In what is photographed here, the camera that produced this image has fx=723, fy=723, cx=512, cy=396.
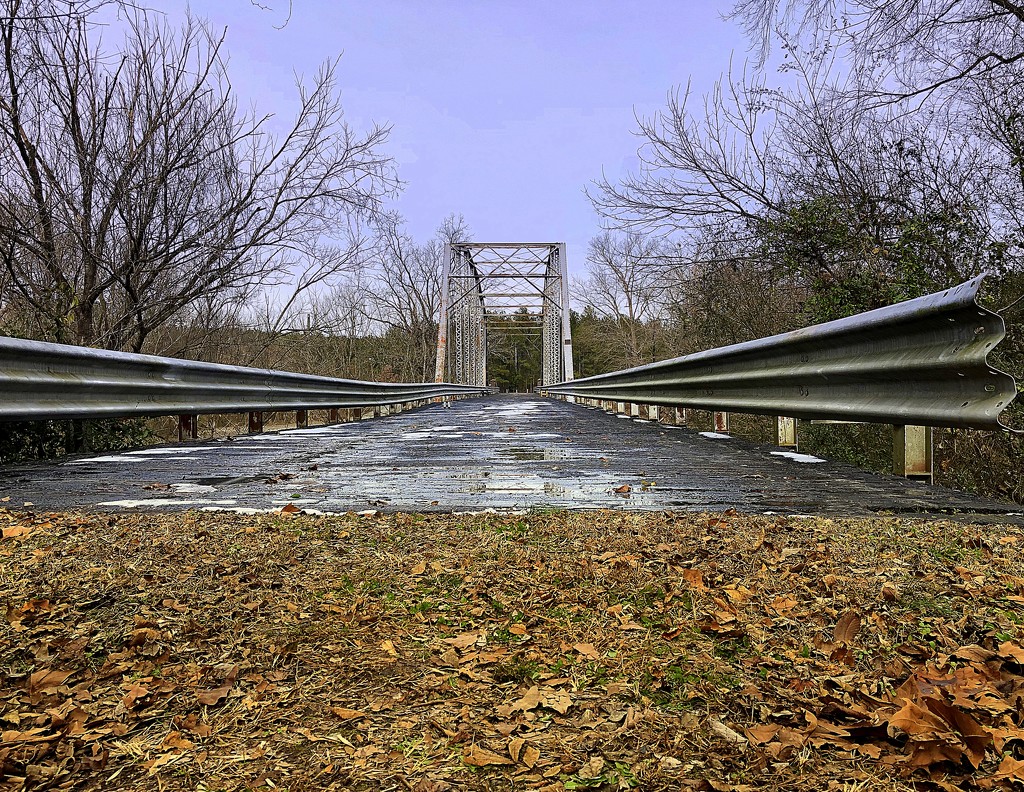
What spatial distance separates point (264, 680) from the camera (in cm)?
113

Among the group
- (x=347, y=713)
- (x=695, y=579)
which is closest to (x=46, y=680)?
(x=347, y=713)

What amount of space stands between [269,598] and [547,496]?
4.98ft

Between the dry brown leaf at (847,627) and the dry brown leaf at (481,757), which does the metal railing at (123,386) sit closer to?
the dry brown leaf at (481,757)

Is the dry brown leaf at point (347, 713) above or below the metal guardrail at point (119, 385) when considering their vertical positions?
below

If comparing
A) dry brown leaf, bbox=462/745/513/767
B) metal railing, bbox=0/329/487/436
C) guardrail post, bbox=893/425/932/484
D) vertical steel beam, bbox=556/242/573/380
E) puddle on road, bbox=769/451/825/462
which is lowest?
dry brown leaf, bbox=462/745/513/767

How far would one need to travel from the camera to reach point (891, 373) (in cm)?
A: 282

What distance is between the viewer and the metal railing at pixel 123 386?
3641mm

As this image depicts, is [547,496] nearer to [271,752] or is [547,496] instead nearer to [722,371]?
[271,752]

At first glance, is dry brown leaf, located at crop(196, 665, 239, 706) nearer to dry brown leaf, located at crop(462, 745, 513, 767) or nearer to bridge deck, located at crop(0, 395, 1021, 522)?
dry brown leaf, located at crop(462, 745, 513, 767)

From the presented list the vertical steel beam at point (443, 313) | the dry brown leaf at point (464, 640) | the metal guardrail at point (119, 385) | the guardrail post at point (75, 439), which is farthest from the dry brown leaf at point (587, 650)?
the vertical steel beam at point (443, 313)

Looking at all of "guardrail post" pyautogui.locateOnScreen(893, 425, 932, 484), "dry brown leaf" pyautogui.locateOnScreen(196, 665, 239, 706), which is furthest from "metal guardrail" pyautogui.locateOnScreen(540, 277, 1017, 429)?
"dry brown leaf" pyautogui.locateOnScreen(196, 665, 239, 706)

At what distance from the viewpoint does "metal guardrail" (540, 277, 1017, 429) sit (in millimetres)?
2260

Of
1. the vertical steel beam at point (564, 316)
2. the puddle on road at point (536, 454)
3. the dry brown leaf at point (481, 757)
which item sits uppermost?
the vertical steel beam at point (564, 316)

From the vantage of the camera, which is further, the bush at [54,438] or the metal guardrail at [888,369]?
the bush at [54,438]
